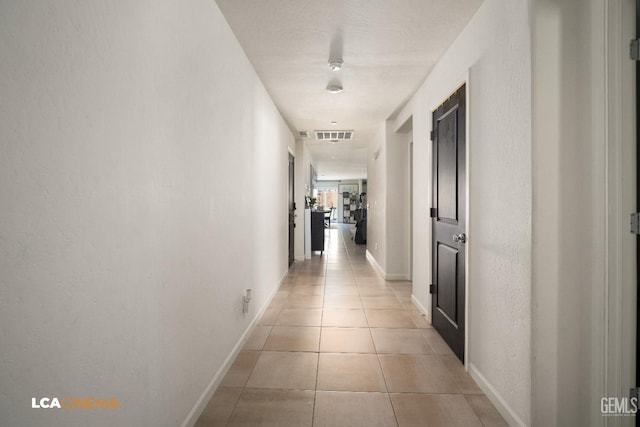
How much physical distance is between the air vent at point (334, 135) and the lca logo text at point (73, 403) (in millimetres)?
5534

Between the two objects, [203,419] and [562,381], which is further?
[203,419]

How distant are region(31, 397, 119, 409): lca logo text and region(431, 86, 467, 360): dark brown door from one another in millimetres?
2225

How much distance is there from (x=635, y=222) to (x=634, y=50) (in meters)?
0.69

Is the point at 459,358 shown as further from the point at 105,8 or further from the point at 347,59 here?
the point at 105,8

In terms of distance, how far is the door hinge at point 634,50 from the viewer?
1.35 m

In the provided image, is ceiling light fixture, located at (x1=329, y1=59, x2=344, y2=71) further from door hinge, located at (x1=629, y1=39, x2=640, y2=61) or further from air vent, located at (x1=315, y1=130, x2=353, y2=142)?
air vent, located at (x1=315, y1=130, x2=353, y2=142)

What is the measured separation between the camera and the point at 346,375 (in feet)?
7.55

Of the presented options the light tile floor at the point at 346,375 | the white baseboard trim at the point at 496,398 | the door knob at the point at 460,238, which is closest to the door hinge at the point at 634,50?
Answer: the door knob at the point at 460,238

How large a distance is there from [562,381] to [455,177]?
4.95ft

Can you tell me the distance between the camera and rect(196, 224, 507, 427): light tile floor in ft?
6.10

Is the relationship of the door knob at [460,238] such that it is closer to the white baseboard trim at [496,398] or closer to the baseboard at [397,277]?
the white baseboard trim at [496,398]

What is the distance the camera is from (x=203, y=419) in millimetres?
1821

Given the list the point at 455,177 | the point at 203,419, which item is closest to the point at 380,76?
the point at 455,177

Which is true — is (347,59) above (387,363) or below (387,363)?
above
